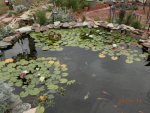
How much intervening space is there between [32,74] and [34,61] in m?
0.54

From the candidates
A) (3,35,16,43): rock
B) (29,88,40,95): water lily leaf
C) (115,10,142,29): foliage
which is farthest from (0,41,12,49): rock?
(115,10,142,29): foliage

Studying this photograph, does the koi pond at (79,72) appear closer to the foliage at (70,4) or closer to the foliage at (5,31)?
the foliage at (5,31)

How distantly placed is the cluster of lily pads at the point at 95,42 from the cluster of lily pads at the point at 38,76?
86cm

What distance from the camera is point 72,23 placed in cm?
692

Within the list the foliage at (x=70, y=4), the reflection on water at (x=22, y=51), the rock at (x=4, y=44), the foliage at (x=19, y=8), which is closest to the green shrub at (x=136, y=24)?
the foliage at (x=70, y=4)

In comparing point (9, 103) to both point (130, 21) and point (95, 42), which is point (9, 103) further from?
point (130, 21)

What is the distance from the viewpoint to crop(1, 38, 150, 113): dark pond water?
3.81m

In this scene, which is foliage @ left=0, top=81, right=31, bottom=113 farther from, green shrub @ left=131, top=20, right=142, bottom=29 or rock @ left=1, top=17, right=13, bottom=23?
green shrub @ left=131, top=20, right=142, bottom=29

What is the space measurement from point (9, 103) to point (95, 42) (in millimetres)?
3123

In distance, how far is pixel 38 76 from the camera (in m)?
4.54

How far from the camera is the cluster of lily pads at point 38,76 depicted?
4091 millimetres

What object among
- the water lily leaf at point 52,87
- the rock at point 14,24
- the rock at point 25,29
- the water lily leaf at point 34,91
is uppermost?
the rock at point 14,24

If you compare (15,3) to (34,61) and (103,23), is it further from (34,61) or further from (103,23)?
(34,61)

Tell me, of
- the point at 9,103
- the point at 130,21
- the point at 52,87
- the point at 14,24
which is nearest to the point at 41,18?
the point at 14,24
